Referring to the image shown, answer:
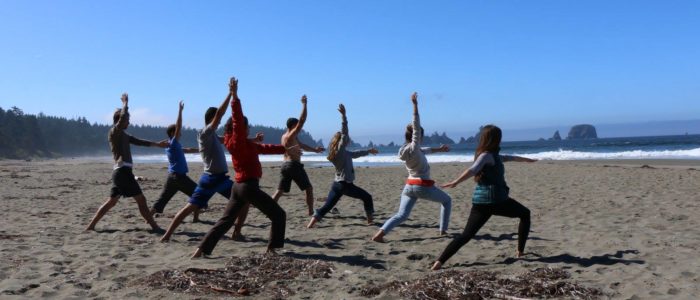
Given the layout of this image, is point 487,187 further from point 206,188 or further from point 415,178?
point 206,188

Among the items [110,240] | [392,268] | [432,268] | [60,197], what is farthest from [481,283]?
[60,197]

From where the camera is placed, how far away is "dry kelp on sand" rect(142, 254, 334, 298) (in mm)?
4391

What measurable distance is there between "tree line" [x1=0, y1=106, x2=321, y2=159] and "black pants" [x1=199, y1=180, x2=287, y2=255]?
52685 millimetres

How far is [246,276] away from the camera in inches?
187

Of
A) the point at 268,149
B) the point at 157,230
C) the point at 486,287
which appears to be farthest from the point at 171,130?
the point at 486,287

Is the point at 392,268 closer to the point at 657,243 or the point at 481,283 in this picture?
the point at 481,283

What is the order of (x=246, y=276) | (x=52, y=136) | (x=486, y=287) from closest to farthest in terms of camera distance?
(x=486, y=287)
(x=246, y=276)
(x=52, y=136)

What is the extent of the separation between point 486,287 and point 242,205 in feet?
8.77

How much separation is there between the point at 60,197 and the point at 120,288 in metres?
9.82

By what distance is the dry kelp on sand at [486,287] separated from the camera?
4.16 meters

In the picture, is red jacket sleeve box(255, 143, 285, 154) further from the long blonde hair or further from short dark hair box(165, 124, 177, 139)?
short dark hair box(165, 124, 177, 139)

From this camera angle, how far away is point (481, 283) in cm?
440

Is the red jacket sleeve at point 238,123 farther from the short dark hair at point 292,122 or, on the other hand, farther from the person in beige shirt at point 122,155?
the person in beige shirt at point 122,155

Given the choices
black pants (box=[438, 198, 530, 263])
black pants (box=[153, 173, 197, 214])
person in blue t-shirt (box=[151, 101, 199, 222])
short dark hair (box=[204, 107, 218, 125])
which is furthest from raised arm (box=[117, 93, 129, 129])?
black pants (box=[438, 198, 530, 263])
